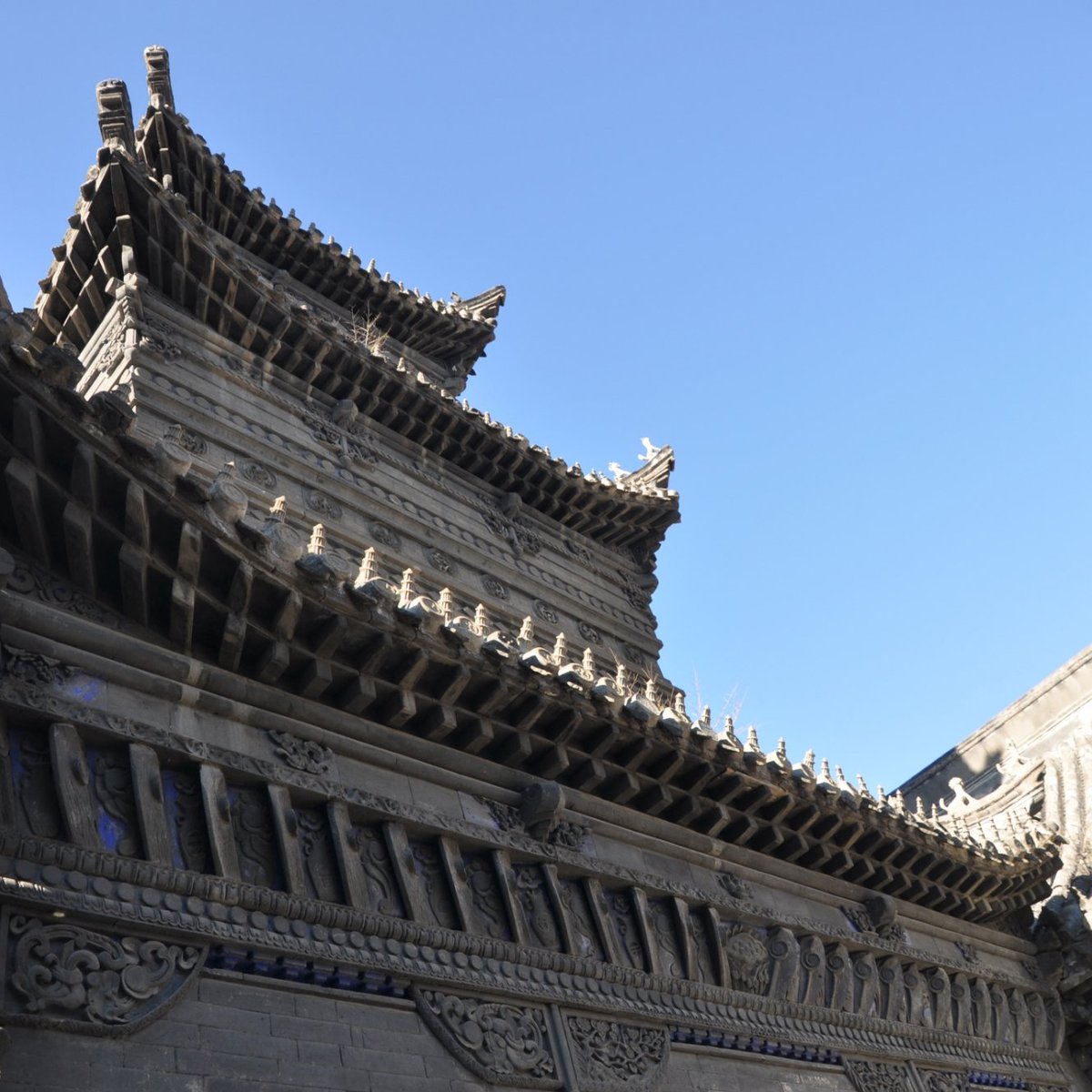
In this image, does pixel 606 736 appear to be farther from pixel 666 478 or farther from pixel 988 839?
pixel 666 478

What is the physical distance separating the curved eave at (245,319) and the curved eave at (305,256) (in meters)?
0.83

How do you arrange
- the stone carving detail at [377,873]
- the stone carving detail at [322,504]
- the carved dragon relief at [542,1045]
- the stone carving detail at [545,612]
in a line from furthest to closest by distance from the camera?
the stone carving detail at [545,612] < the stone carving detail at [322,504] < the stone carving detail at [377,873] < the carved dragon relief at [542,1045]

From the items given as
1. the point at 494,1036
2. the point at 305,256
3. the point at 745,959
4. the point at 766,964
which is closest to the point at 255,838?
the point at 494,1036

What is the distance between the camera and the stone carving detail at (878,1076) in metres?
11.5

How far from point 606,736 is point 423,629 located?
236cm

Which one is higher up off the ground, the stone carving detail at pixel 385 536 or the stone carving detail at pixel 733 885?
the stone carving detail at pixel 385 536

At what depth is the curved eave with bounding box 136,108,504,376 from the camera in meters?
18.4

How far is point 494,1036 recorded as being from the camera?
834 cm

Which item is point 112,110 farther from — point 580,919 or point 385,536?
point 580,919

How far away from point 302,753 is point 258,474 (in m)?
6.99

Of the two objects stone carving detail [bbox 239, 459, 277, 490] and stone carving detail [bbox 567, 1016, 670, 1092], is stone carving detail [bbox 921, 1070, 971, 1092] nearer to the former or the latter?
stone carving detail [bbox 567, 1016, 670, 1092]

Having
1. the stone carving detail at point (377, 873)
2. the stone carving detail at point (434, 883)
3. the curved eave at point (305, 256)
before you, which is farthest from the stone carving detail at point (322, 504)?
the stone carving detail at point (377, 873)

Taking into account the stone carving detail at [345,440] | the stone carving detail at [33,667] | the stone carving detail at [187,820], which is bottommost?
the stone carving detail at [187,820]

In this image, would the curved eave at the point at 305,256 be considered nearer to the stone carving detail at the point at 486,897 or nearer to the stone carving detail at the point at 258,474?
the stone carving detail at the point at 258,474
